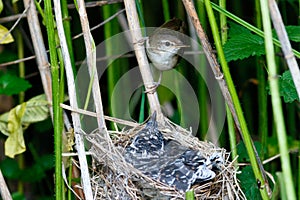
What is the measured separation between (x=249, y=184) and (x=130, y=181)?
36cm

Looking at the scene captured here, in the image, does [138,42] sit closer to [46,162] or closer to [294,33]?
[294,33]

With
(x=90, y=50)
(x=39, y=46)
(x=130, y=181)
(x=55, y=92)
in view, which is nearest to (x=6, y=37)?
(x=39, y=46)

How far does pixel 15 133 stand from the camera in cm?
200

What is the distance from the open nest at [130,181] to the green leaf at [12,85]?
428 millimetres

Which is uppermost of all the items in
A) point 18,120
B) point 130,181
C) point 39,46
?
point 39,46

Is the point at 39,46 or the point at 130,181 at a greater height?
the point at 39,46

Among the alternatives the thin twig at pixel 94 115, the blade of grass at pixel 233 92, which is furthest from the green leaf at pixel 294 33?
the thin twig at pixel 94 115

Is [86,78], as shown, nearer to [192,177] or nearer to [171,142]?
[171,142]

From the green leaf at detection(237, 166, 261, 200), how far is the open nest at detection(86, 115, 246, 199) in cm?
3

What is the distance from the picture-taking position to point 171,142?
188 centimetres

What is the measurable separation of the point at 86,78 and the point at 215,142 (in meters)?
0.48

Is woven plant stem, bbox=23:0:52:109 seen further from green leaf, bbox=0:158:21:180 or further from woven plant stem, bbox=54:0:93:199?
green leaf, bbox=0:158:21:180

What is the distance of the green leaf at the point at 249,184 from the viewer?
1729mm

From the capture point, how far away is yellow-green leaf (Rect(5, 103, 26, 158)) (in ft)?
6.54
